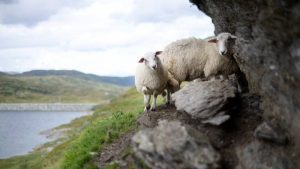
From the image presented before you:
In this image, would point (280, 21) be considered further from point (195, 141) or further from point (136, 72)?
point (136, 72)

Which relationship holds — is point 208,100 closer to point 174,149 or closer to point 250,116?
point 250,116

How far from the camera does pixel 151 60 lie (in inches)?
558

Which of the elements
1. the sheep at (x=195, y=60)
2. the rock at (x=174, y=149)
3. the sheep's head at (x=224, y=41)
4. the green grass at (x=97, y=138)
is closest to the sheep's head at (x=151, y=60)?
the sheep at (x=195, y=60)

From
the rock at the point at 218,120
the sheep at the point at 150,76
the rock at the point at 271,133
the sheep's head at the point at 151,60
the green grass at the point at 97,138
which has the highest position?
the sheep's head at the point at 151,60

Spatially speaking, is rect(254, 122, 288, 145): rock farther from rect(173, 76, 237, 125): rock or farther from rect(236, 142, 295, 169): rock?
rect(173, 76, 237, 125): rock

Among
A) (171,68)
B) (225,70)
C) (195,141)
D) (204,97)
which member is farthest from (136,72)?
(195,141)

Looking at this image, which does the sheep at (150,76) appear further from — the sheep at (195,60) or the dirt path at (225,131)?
the dirt path at (225,131)

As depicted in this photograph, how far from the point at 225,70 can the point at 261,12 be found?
19.6 feet

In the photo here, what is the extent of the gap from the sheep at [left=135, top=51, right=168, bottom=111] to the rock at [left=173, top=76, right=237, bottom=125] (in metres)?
2.16

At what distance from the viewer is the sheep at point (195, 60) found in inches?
580

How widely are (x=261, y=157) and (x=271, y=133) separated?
2.09 ft

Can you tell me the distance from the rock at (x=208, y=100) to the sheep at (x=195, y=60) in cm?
228

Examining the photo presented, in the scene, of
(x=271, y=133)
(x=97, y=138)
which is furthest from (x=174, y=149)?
(x=97, y=138)

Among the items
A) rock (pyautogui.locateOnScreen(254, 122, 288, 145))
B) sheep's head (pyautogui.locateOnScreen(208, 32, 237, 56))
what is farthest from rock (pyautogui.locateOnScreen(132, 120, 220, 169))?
sheep's head (pyautogui.locateOnScreen(208, 32, 237, 56))
